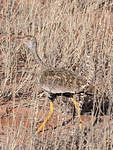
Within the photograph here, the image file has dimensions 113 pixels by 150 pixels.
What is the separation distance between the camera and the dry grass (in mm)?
4730

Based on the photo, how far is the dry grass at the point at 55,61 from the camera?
4.73 meters

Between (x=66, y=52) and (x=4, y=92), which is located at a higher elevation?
(x=66, y=52)

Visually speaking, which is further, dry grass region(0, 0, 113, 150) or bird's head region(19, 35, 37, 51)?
bird's head region(19, 35, 37, 51)

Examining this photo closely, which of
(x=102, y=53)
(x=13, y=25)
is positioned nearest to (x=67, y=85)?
(x=102, y=53)

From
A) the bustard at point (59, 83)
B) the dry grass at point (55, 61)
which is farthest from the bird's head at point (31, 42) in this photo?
the bustard at point (59, 83)

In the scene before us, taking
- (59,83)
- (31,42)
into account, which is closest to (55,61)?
(31,42)

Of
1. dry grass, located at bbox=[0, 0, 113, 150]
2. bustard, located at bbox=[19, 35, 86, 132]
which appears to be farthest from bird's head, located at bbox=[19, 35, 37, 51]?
bustard, located at bbox=[19, 35, 86, 132]

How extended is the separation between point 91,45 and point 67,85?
5.31 feet

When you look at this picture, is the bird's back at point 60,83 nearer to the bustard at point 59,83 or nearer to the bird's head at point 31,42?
the bustard at point 59,83

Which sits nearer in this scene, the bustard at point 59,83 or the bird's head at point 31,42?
the bustard at point 59,83

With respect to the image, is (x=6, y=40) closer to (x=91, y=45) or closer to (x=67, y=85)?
(x=91, y=45)

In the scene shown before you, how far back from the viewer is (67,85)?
4.68 m

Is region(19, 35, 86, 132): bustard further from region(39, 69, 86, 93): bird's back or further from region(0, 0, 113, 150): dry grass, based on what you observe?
region(0, 0, 113, 150): dry grass

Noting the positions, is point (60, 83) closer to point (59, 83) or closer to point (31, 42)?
point (59, 83)
